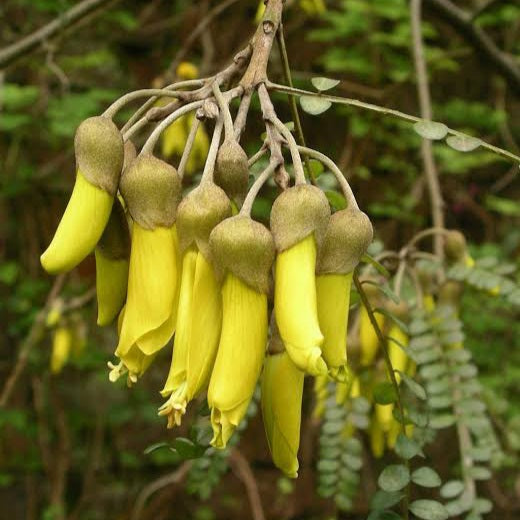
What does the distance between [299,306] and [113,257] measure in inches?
7.9

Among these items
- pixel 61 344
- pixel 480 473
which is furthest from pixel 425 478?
pixel 61 344

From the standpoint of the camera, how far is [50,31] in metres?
1.75

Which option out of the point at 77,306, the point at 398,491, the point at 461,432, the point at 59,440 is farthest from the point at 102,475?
the point at 398,491

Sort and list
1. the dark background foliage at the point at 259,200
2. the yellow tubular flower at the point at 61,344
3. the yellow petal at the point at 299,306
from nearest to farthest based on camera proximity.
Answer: the yellow petal at the point at 299,306
the yellow tubular flower at the point at 61,344
the dark background foliage at the point at 259,200

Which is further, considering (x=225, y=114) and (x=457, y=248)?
(x=457, y=248)

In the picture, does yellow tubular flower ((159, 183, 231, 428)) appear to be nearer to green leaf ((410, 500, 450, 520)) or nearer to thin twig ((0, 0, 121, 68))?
green leaf ((410, 500, 450, 520))

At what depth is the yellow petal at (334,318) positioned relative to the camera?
2.22 feet

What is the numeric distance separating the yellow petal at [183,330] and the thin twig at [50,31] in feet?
3.65

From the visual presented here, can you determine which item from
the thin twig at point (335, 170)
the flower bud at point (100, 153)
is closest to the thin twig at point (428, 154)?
the thin twig at point (335, 170)

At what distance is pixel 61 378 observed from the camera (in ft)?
10.7

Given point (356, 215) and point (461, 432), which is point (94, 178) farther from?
point (461, 432)

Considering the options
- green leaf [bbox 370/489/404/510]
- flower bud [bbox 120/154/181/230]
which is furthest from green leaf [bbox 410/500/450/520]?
flower bud [bbox 120/154/181/230]

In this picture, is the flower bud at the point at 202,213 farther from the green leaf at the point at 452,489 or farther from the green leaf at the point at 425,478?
the green leaf at the point at 452,489

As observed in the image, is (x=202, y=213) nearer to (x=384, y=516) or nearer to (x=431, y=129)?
(x=431, y=129)
